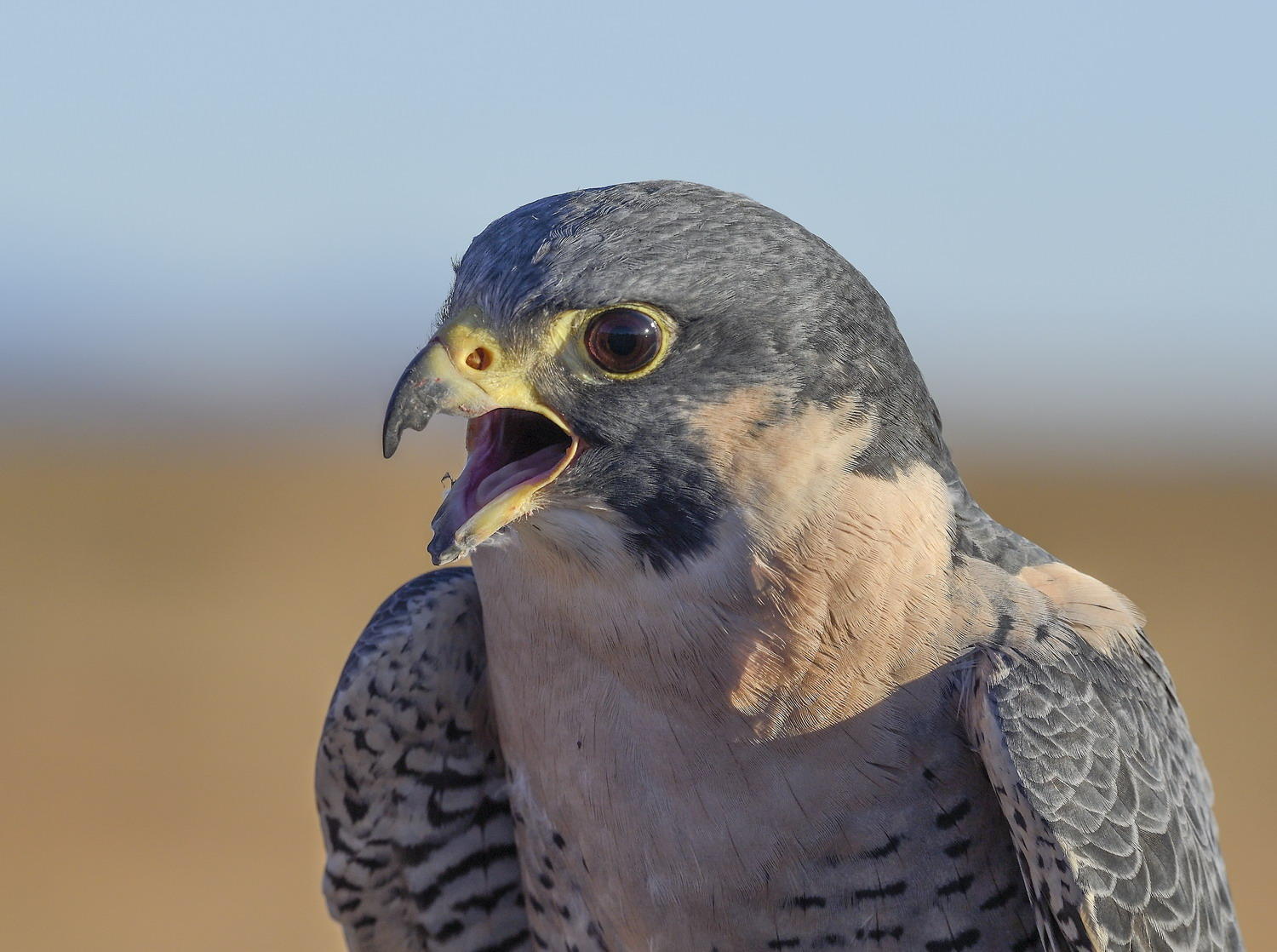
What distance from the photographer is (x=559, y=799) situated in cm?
281

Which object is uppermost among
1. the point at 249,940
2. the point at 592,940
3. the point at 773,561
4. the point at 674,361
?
the point at 674,361

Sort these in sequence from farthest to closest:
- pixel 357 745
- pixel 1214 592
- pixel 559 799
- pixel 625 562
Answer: pixel 1214 592 < pixel 357 745 < pixel 559 799 < pixel 625 562

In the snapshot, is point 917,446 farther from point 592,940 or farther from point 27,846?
point 27,846

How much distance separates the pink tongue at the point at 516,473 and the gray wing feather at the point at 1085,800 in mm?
889

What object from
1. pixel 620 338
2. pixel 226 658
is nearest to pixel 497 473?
pixel 620 338

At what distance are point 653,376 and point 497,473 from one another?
34cm

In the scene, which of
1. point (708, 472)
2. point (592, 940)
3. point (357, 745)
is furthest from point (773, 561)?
point (357, 745)

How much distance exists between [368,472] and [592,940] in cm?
2094

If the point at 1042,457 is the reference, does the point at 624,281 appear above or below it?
above

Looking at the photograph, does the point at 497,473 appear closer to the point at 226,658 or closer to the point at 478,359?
the point at 478,359

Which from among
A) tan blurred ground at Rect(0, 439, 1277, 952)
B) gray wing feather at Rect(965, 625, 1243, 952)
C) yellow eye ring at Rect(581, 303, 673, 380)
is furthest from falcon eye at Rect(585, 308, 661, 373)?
tan blurred ground at Rect(0, 439, 1277, 952)

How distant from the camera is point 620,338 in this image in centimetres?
234

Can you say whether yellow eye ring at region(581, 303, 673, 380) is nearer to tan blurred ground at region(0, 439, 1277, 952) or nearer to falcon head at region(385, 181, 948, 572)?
falcon head at region(385, 181, 948, 572)

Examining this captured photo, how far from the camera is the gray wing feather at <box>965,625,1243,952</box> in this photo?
7.83 ft
